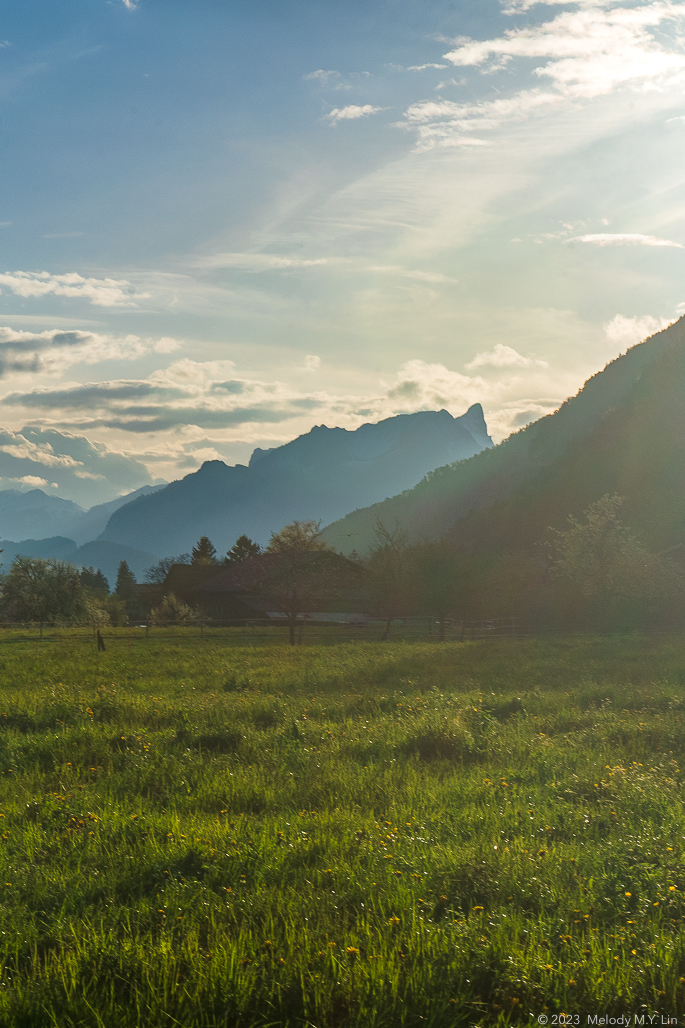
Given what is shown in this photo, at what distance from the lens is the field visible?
4.72 meters

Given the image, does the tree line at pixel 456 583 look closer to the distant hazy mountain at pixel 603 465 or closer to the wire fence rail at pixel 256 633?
the wire fence rail at pixel 256 633

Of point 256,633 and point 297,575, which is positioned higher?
point 297,575

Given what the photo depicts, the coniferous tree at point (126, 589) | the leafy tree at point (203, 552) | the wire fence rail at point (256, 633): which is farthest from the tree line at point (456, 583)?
the leafy tree at point (203, 552)

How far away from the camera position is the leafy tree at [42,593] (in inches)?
3250

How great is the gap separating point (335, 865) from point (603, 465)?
385 ft

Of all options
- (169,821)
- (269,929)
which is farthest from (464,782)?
(269,929)

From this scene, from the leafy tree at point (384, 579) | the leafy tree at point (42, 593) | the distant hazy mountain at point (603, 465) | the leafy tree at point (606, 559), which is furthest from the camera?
the distant hazy mountain at point (603, 465)

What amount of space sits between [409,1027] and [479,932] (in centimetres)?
130

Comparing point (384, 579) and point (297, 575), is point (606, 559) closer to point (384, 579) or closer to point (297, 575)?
point (384, 579)

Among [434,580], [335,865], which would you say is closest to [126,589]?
[434,580]

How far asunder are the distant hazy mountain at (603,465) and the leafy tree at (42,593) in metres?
37.5

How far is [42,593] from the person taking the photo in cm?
8338

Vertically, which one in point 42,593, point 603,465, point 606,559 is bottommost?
point 42,593

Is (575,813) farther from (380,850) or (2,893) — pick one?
(2,893)
